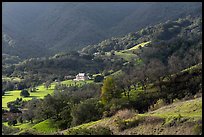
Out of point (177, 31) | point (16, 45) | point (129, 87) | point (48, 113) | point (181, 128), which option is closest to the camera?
point (181, 128)

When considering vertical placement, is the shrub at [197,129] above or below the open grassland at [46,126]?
above

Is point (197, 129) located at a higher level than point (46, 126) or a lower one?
higher

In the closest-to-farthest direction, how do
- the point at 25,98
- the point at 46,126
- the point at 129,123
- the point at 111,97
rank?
the point at 129,123 < the point at 111,97 < the point at 46,126 < the point at 25,98

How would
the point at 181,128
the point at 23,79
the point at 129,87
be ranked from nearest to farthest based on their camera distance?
the point at 181,128, the point at 129,87, the point at 23,79

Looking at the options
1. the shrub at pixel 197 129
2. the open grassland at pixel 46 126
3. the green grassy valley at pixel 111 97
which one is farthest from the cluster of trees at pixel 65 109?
the shrub at pixel 197 129

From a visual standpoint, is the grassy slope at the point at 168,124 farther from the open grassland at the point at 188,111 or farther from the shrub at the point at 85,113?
the shrub at the point at 85,113

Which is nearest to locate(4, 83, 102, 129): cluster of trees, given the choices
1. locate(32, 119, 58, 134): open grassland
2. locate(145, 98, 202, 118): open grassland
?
locate(32, 119, 58, 134): open grassland

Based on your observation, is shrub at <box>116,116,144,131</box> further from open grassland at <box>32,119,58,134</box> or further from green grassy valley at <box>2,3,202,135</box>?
open grassland at <box>32,119,58,134</box>

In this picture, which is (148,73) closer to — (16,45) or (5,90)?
(5,90)

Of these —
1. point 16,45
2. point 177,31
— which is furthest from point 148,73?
point 16,45

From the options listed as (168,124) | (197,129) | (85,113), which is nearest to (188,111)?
(168,124)

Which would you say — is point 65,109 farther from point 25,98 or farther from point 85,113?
point 25,98
